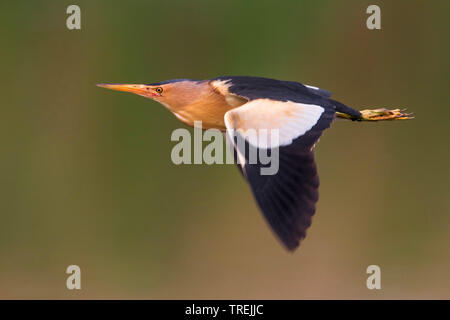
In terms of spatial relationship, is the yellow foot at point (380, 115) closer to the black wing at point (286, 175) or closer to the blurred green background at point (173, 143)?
the black wing at point (286, 175)

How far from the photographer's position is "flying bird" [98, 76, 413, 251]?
2.31 m

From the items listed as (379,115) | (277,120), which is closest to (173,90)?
(277,120)

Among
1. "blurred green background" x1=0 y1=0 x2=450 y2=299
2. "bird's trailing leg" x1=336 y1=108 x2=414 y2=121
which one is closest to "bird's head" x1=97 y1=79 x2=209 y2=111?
"bird's trailing leg" x1=336 y1=108 x2=414 y2=121

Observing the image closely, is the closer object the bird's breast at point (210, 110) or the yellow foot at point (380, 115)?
the bird's breast at point (210, 110)

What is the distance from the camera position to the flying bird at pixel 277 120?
2.31 m

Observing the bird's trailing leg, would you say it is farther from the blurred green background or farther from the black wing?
the blurred green background

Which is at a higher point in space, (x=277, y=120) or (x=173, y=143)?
(x=173, y=143)

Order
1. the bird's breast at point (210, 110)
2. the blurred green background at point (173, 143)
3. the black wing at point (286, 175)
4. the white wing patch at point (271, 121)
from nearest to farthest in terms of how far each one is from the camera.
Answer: the black wing at point (286, 175), the white wing patch at point (271, 121), the bird's breast at point (210, 110), the blurred green background at point (173, 143)

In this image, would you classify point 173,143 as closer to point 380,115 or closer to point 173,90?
point 173,90

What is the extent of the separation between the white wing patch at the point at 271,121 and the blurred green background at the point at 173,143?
1.86 m

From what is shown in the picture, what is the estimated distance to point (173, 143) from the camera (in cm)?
A: 465

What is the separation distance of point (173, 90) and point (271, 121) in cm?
60

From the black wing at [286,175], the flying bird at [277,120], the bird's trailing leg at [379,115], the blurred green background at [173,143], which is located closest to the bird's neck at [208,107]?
the flying bird at [277,120]
